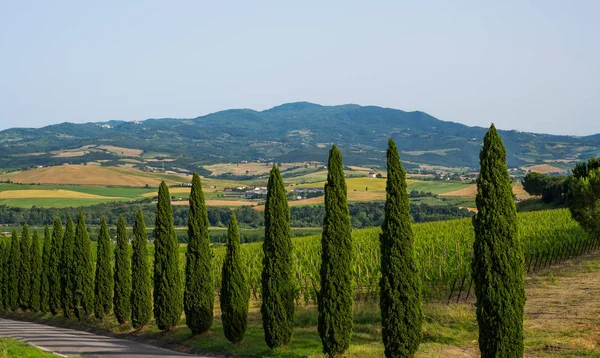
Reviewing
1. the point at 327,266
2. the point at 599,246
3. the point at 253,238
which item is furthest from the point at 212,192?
the point at 327,266

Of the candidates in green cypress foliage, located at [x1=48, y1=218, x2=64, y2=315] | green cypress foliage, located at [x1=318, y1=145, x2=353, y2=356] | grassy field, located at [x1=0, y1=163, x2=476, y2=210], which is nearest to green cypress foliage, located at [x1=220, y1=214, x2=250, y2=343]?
green cypress foliage, located at [x1=318, y1=145, x2=353, y2=356]

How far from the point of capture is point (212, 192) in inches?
6437

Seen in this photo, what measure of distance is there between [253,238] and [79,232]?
52.4m

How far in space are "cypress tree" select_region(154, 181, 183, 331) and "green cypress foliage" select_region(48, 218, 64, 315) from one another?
1320 centimetres

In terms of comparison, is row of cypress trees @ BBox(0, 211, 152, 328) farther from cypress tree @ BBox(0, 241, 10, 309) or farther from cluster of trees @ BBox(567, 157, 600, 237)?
cluster of trees @ BBox(567, 157, 600, 237)

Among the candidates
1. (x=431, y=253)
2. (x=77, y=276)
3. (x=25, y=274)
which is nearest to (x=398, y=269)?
(x=77, y=276)

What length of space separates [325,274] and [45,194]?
401 ft

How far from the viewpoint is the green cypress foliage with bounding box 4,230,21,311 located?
51812mm

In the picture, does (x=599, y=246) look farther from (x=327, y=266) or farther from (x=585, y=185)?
(x=327, y=266)

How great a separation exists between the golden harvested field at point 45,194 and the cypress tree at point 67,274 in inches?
3708

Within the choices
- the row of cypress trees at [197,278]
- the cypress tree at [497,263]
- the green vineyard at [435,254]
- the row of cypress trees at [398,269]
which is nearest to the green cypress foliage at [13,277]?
the green vineyard at [435,254]

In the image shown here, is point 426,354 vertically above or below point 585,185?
below

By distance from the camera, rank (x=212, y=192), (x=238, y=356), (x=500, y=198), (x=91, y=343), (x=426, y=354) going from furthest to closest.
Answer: (x=212, y=192) → (x=91, y=343) → (x=238, y=356) → (x=426, y=354) → (x=500, y=198)

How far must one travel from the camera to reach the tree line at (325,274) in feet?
Result: 70.9
